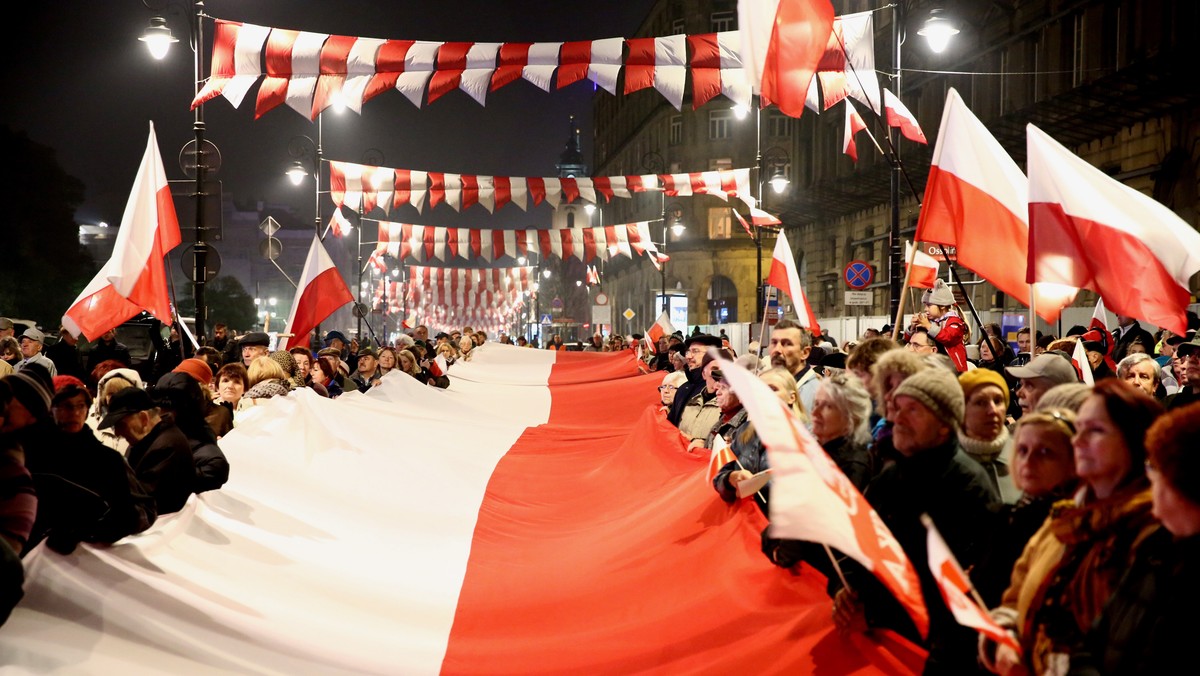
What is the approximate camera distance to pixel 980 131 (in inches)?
298

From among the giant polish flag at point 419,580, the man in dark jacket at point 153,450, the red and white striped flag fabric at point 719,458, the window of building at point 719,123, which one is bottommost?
the giant polish flag at point 419,580

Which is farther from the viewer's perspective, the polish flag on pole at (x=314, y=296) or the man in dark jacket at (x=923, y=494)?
the polish flag on pole at (x=314, y=296)

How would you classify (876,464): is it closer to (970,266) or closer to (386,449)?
(970,266)

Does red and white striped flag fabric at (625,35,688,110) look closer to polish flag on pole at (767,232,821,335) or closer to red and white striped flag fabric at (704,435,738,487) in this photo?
polish flag on pole at (767,232,821,335)

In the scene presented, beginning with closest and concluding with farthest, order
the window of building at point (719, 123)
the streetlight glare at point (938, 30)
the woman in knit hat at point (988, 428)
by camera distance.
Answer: the woman in knit hat at point (988, 428) → the streetlight glare at point (938, 30) → the window of building at point (719, 123)

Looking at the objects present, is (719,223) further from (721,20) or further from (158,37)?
(158,37)

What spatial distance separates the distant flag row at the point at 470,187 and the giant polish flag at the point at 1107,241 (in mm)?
19754

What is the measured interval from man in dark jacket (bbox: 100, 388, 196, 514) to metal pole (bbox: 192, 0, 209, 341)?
8505 mm

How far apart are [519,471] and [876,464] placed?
6.90 metres

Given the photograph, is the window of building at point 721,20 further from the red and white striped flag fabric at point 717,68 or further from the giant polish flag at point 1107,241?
the giant polish flag at point 1107,241

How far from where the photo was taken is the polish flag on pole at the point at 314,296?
13.5m

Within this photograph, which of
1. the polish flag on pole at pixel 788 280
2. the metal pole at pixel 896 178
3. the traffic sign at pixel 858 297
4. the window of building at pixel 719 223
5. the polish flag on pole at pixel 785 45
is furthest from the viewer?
the window of building at pixel 719 223

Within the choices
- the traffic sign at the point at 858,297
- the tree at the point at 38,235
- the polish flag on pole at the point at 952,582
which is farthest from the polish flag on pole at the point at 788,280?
the tree at the point at 38,235

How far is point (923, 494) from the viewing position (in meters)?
3.96
